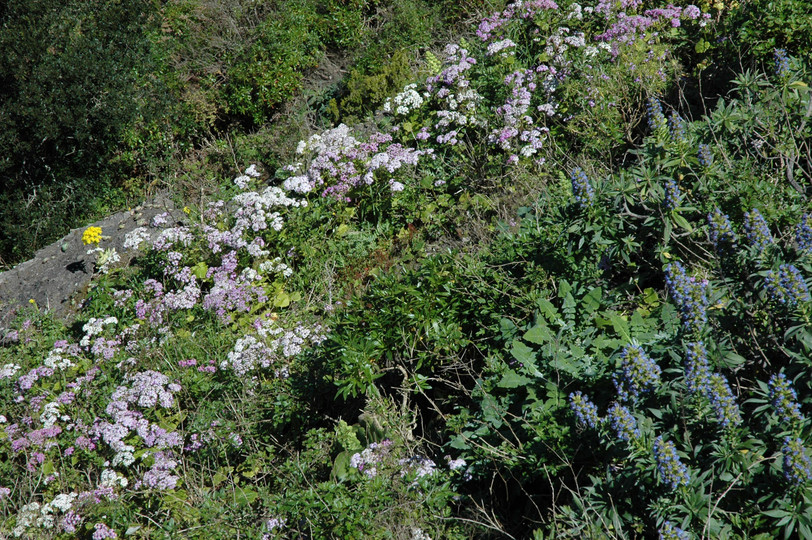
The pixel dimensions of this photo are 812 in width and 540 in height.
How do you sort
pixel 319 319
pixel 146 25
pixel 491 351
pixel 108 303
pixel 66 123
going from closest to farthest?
pixel 491 351, pixel 319 319, pixel 108 303, pixel 66 123, pixel 146 25

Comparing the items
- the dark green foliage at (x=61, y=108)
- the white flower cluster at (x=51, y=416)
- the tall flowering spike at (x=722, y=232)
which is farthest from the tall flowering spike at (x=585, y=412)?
the dark green foliage at (x=61, y=108)

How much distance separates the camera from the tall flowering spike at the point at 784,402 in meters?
2.30

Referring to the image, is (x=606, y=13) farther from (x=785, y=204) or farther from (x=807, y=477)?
(x=807, y=477)

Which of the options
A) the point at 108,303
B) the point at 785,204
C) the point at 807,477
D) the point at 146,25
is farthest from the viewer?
the point at 146,25

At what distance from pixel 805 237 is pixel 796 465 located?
42.3 inches

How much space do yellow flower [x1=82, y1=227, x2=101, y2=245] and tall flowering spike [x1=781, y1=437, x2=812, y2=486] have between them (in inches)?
267

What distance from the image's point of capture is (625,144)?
5539 millimetres

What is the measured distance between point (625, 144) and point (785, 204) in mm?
2293

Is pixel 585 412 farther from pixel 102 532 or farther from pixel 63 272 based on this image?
pixel 63 272

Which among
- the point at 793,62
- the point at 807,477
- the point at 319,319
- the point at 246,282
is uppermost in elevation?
the point at 793,62

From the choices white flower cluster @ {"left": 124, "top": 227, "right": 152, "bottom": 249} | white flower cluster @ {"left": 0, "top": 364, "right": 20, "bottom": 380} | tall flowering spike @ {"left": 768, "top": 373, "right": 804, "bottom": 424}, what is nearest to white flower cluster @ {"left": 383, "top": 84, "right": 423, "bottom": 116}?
white flower cluster @ {"left": 124, "top": 227, "right": 152, "bottom": 249}

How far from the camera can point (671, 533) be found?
2.26m

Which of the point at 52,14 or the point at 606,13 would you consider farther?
the point at 52,14

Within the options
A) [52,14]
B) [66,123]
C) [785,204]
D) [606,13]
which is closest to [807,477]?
[785,204]
